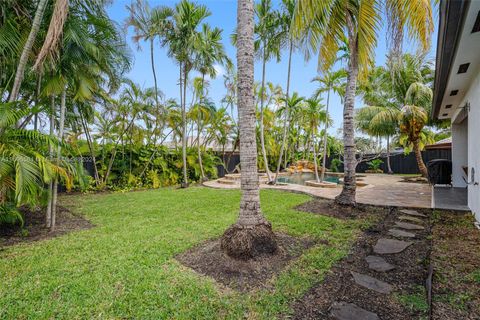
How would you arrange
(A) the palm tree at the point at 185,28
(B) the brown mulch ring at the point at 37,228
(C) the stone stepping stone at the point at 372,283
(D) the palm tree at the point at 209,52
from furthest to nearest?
(D) the palm tree at the point at 209,52 < (A) the palm tree at the point at 185,28 < (B) the brown mulch ring at the point at 37,228 < (C) the stone stepping stone at the point at 372,283

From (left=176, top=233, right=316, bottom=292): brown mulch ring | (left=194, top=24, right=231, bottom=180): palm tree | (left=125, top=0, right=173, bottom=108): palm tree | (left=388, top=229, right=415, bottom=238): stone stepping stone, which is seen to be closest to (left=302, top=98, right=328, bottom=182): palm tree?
(left=194, top=24, right=231, bottom=180): palm tree

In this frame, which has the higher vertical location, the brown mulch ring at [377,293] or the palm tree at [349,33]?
the palm tree at [349,33]

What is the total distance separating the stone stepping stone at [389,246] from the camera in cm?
379

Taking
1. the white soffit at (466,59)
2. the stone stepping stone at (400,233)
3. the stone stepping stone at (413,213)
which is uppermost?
the white soffit at (466,59)

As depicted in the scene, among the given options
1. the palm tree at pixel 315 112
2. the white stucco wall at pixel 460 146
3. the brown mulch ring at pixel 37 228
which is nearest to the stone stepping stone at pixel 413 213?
the white stucco wall at pixel 460 146

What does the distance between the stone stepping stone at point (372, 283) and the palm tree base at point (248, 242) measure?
3.65 feet

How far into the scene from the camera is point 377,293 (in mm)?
2678

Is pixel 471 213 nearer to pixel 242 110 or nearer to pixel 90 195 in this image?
pixel 242 110

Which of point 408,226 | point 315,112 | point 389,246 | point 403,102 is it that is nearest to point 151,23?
point 315,112

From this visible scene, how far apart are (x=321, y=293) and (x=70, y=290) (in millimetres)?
2831

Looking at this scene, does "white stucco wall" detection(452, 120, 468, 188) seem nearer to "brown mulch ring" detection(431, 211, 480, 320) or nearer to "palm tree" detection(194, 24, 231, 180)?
"brown mulch ring" detection(431, 211, 480, 320)

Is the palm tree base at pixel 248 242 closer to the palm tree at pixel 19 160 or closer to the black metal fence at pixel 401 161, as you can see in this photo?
the palm tree at pixel 19 160

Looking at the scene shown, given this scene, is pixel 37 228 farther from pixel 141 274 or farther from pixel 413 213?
pixel 413 213

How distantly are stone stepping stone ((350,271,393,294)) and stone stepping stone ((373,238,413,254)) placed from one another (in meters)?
0.94
